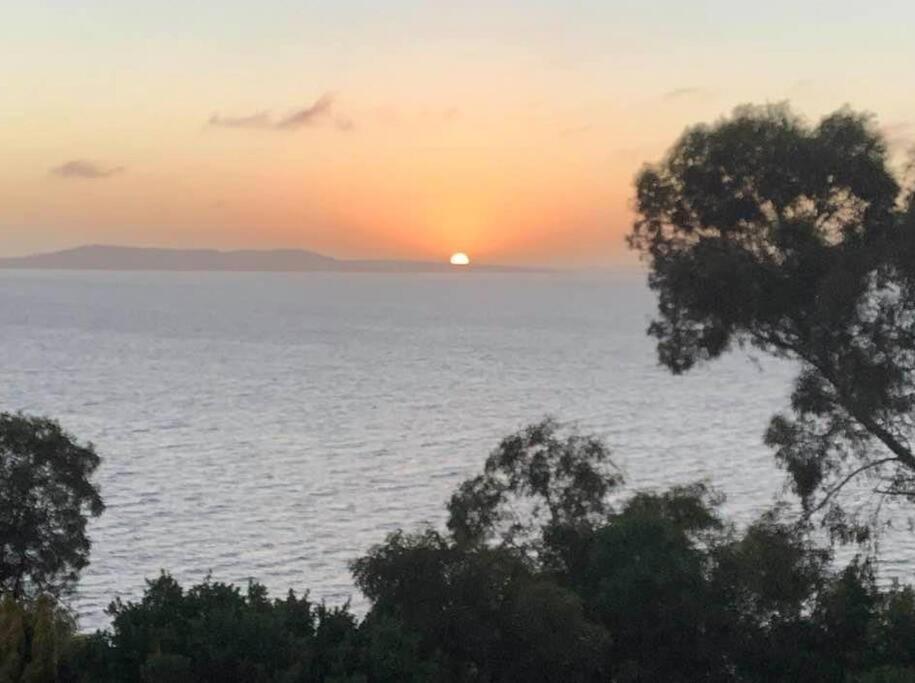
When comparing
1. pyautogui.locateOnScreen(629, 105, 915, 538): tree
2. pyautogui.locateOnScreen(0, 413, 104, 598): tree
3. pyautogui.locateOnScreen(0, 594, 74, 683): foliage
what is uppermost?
pyautogui.locateOnScreen(629, 105, 915, 538): tree

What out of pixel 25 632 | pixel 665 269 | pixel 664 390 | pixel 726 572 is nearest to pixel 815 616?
pixel 726 572

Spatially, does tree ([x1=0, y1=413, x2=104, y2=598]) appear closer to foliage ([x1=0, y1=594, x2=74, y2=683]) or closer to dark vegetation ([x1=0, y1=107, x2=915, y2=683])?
dark vegetation ([x1=0, y1=107, x2=915, y2=683])

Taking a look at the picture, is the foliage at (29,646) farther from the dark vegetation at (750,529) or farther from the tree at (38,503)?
the tree at (38,503)

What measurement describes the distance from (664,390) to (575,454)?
124273 mm

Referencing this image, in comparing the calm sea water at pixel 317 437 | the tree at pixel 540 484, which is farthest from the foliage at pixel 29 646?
the calm sea water at pixel 317 437

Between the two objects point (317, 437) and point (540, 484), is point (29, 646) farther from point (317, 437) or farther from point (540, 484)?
point (317, 437)

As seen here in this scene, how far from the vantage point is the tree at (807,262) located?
92.4 ft

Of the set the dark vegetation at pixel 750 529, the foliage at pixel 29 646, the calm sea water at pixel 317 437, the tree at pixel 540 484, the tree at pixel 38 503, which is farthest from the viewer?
the calm sea water at pixel 317 437

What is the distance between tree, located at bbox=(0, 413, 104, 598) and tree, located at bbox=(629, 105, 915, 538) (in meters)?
18.3

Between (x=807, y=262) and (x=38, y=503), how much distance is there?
22.7 metres

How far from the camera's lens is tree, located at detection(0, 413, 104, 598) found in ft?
115

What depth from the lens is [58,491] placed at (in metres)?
35.8

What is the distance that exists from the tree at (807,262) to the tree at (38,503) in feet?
60.0

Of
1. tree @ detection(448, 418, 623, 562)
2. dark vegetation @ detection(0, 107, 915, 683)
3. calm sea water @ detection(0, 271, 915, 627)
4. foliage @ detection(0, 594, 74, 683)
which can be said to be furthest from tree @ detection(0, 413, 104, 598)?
calm sea water @ detection(0, 271, 915, 627)
